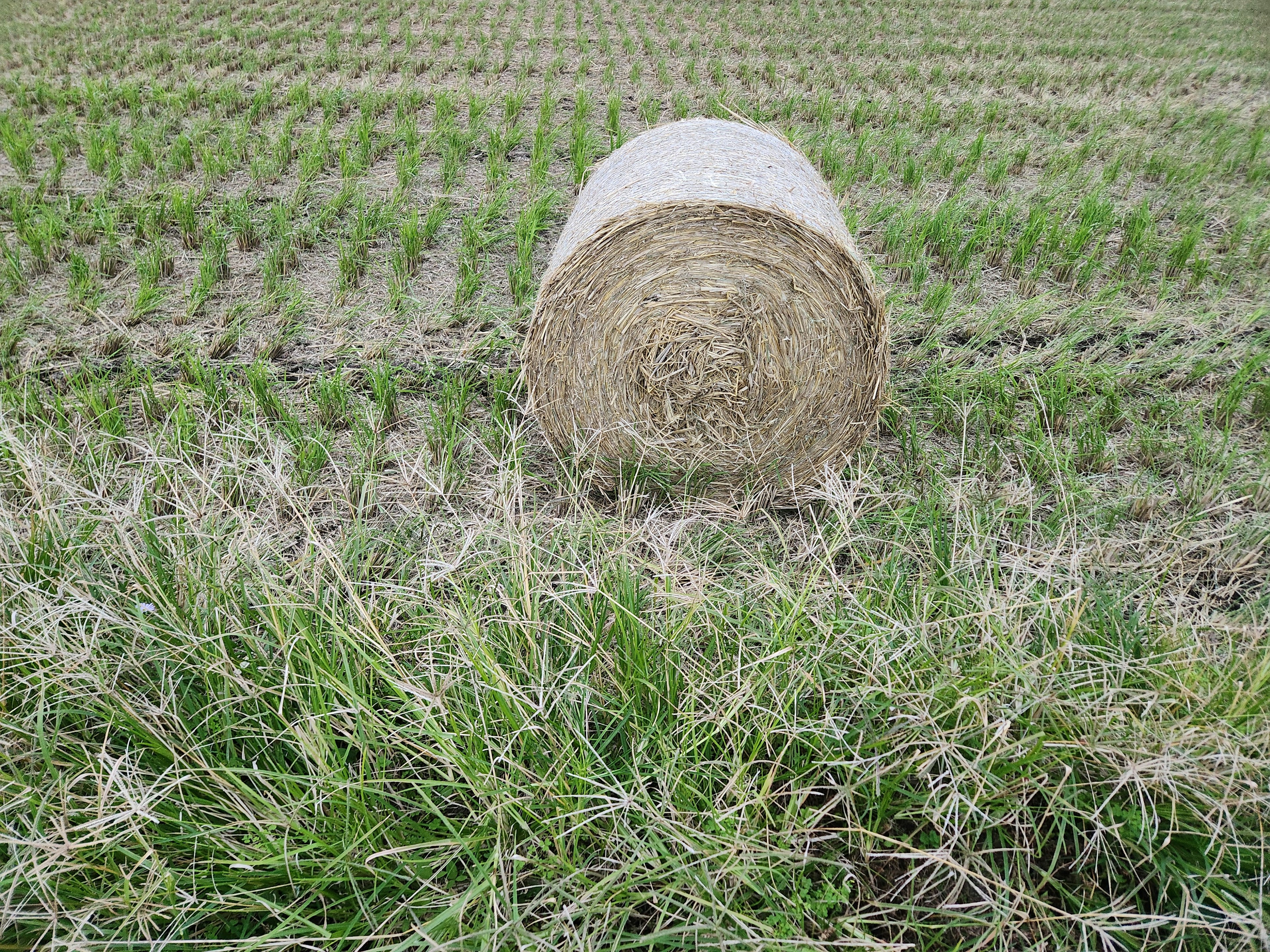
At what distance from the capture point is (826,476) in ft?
9.91

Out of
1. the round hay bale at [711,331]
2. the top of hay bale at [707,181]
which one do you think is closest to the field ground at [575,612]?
the round hay bale at [711,331]

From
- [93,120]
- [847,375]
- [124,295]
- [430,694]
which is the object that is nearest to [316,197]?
[124,295]

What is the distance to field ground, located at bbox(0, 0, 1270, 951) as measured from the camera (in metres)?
1.49

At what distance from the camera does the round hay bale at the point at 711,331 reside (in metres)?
2.75

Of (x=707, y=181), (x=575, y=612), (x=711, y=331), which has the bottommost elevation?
(x=575, y=612)

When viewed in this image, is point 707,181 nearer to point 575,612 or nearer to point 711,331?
point 711,331

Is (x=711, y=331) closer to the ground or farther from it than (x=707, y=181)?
closer to the ground

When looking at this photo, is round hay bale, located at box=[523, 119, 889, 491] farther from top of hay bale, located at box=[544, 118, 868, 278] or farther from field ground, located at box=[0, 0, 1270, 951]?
field ground, located at box=[0, 0, 1270, 951]

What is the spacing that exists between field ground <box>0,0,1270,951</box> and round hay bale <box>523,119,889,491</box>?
21cm

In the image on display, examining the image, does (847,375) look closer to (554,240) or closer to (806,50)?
(554,240)

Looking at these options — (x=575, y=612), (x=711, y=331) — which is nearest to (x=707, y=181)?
(x=711, y=331)

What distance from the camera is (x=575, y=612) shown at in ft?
6.12

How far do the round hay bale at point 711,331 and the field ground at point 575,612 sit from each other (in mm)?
213

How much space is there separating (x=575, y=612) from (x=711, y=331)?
135 centimetres
